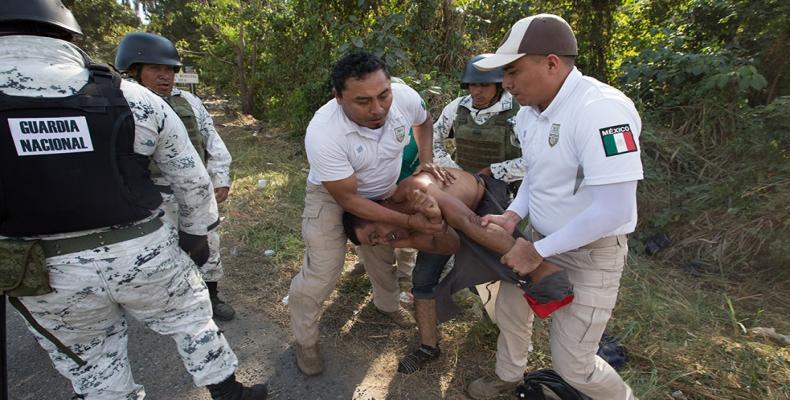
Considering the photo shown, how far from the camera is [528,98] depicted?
1688 millimetres

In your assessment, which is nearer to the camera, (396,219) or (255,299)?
(396,219)

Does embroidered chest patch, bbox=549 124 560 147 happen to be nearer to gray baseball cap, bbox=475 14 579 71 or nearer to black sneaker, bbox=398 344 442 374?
gray baseball cap, bbox=475 14 579 71

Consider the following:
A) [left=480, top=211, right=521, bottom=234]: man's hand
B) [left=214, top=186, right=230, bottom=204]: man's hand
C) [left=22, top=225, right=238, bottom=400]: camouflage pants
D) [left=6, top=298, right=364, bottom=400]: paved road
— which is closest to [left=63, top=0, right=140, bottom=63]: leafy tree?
[left=214, top=186, right=230, bottom=204]: man's hand

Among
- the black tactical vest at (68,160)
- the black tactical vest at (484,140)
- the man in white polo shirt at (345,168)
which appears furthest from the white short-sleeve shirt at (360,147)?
the black tactical vest at (68,160)

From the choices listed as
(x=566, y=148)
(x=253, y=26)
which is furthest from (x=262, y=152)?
(x=566, y=148)

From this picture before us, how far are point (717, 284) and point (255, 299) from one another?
12.0ft

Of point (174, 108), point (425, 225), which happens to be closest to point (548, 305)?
point (425, 225)

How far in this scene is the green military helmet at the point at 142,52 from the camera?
8.67 ft

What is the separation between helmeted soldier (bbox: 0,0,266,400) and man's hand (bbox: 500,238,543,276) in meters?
1.34

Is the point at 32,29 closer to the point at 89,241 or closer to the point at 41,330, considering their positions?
the point at 89,241

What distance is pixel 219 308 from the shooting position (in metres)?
3.02

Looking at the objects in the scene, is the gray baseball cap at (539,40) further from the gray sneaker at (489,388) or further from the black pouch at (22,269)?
the black pouch at (22,269)

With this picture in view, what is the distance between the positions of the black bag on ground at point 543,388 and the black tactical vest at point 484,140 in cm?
144

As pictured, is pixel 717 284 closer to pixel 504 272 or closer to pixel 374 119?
pixel 504 272
